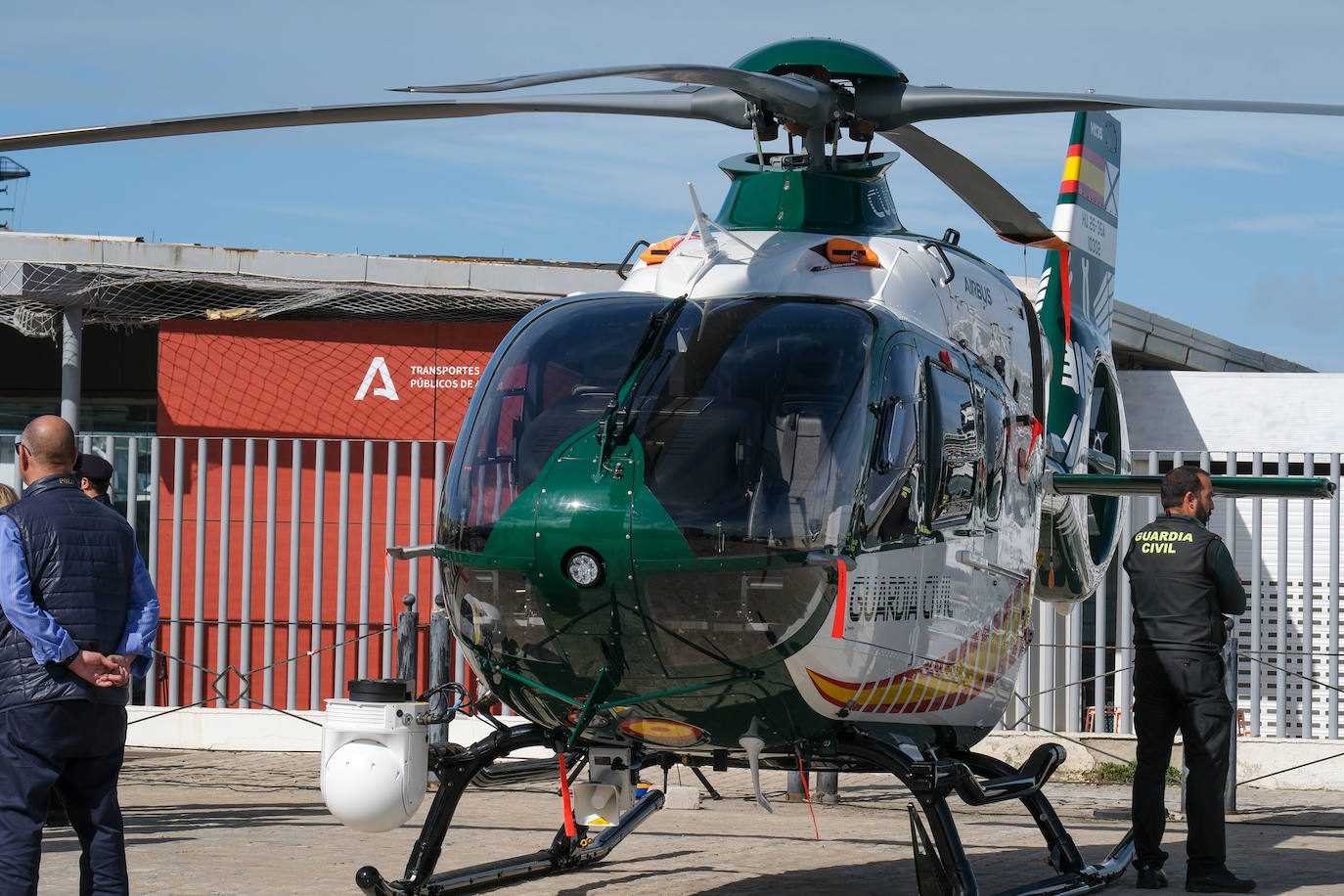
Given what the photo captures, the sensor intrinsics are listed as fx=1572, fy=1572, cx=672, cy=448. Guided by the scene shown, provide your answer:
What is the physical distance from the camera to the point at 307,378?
48.9 ft

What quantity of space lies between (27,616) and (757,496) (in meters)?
2.44

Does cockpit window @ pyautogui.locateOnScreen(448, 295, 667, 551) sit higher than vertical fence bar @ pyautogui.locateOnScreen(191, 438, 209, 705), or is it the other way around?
cockpit window @ pyautogui.locateOnScreen(448, 295, 667, 551)

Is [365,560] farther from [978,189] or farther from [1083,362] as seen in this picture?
[978,189]

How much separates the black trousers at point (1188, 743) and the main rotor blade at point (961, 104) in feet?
8.30

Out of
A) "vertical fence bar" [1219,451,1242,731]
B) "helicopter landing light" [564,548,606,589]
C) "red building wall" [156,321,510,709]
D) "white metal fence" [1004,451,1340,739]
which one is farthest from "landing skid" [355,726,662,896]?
"white metal fence" [1004,451,1340,739]

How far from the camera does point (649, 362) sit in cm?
555

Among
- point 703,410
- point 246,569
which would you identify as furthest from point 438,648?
point 703,410

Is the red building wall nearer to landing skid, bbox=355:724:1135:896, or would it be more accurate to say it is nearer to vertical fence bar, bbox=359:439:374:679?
vertical fence bar, bbox=359:439:374:679

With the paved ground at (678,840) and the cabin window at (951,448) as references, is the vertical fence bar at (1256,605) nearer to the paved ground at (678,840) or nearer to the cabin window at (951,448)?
the paved ground at (678,840)

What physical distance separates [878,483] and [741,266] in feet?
3.72

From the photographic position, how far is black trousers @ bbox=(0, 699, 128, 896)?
16.8 feet

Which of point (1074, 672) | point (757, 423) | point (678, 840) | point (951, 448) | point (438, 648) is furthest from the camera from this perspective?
point (1074, 672)

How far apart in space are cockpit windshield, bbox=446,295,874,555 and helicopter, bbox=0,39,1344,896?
11 millimetres

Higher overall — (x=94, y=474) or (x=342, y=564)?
(x=94, y=474)
